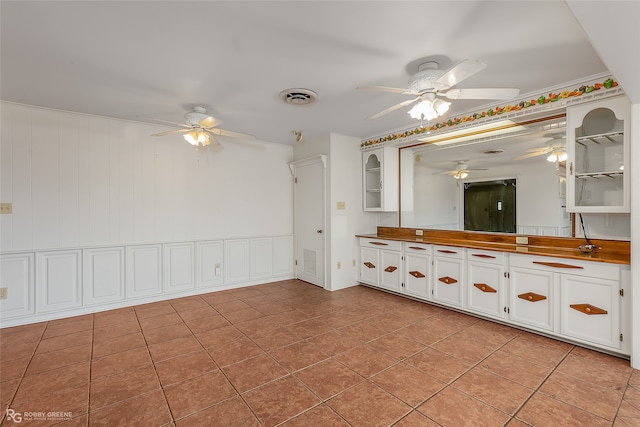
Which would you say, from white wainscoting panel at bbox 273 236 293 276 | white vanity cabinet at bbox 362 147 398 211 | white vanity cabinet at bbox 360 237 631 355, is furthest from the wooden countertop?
white wainscoting panel at bbox 273 236 293 276

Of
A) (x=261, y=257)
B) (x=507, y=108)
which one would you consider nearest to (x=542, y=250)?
(x=507, y=108)

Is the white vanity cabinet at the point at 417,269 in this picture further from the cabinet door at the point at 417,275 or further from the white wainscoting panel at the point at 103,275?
the white wainscoting panel at the point at 103,275

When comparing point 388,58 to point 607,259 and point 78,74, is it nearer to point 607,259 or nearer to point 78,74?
point 607,259

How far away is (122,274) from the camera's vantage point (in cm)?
389

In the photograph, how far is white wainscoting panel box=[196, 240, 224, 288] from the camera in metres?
4.50

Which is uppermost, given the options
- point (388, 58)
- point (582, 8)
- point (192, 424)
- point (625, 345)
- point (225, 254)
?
point (388, 58)

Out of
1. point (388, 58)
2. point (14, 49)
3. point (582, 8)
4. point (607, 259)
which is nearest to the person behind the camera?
point (582, 8)

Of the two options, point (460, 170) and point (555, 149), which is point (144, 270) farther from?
point (555, 149)

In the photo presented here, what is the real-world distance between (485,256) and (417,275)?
941 mm

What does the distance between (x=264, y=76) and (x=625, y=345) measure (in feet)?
12.6

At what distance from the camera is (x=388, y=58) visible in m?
2.36

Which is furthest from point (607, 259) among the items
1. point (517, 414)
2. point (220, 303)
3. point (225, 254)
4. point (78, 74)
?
point (78, 74)

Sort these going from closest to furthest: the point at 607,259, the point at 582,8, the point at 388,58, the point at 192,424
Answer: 1. the point at 582,8
2. the point at 192,424
3. the point at 388,58
4. the point at 607,259

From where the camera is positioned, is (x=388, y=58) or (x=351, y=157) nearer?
(x=388, y=58)
